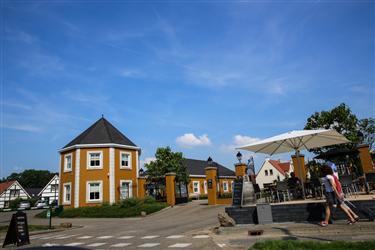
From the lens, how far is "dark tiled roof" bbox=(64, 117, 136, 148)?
30859mm

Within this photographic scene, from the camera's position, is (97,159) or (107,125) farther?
(107,125)

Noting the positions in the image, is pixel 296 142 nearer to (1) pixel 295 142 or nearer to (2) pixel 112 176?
(1) pixel 295 142

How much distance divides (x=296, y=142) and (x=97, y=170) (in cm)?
2148

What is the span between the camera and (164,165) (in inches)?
1207

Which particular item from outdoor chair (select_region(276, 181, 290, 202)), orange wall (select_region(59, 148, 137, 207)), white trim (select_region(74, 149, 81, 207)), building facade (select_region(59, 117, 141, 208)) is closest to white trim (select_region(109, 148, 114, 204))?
building facade (select_region(59, 117, 141, 208))

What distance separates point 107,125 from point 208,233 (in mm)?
25541

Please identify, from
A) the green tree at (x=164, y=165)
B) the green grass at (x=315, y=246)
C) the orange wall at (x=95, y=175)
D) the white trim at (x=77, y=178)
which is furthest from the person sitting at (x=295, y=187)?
the white trim at (x=77, y=178)

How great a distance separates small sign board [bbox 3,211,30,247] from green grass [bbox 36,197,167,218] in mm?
10706

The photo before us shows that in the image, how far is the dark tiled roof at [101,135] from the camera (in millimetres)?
30859

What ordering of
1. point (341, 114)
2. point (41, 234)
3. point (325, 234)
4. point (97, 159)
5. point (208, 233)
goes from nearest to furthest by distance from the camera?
point (325, 234), point (208, 233), point (41, 234), point (341, 114), point (97, 159)

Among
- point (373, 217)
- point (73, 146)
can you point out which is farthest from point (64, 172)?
point (373, 217)

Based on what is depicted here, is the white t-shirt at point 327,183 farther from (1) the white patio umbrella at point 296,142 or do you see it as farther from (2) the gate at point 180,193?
(2) the gate at point 180,193

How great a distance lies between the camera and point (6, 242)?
11.0 meters

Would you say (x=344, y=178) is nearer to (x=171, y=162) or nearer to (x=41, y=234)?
(x=41, y=234)
